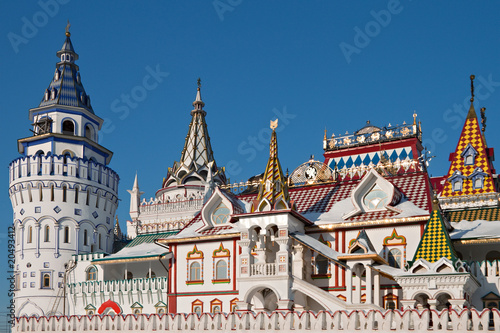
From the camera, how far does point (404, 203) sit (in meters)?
35.0

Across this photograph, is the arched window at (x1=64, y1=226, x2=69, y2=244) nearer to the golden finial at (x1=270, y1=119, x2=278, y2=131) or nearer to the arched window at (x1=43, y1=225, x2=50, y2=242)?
the arched window at (x1=43, y1=225, x2=50, y2=242)

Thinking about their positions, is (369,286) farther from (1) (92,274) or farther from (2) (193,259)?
(1) (92,274)

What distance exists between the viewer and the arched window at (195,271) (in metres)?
38.0

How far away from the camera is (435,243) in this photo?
30.9 meters

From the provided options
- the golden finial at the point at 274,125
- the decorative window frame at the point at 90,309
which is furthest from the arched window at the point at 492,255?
the decorative window frame at the point at 90,309

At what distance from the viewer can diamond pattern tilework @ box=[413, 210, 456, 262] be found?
99.9 ft

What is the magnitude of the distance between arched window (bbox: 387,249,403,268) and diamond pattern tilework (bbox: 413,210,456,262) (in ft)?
8.27

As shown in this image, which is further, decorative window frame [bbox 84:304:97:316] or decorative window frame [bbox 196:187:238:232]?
decorative window frame [bbox 84:304:97:316]

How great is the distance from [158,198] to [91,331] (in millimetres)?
30270

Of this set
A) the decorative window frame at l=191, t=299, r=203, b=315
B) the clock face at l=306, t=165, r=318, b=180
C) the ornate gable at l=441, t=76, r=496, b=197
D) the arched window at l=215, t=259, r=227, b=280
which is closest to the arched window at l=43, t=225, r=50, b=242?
the decorative window frame at l=191, t=299, r=203, b=315

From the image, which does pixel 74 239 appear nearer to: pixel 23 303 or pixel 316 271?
pixel 23 303

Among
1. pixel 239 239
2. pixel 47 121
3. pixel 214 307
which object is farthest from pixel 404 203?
pixel 47 121

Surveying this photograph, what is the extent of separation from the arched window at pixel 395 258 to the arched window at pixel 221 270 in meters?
8.77

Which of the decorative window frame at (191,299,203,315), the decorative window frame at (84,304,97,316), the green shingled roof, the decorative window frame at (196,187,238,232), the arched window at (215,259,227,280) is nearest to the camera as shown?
the arched window at (215,259,227,280)
